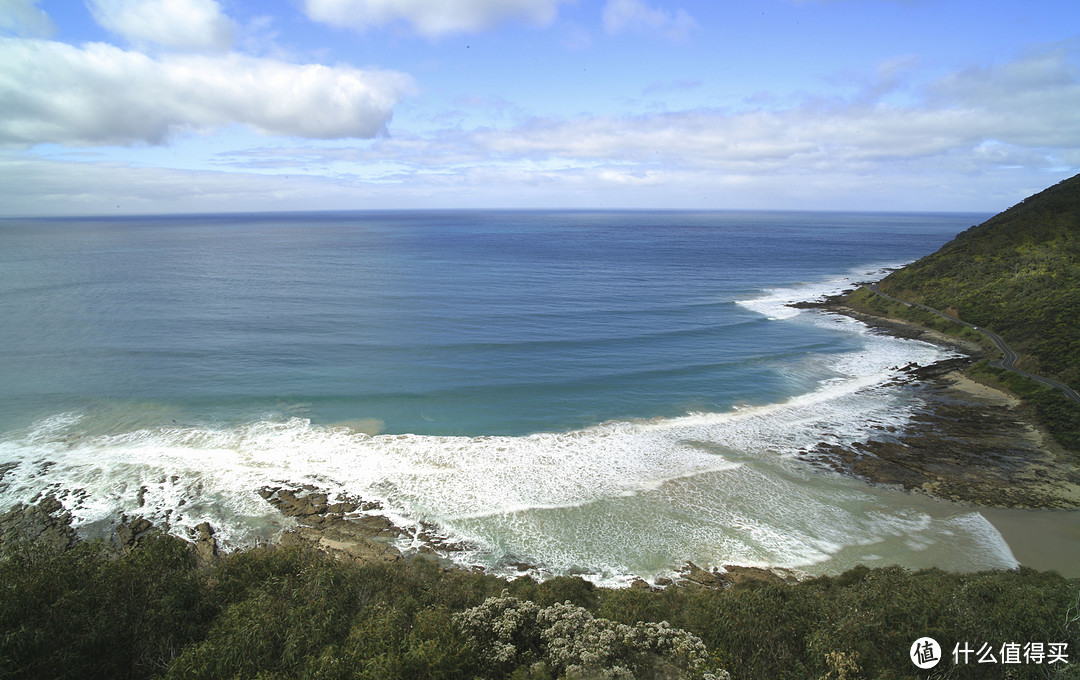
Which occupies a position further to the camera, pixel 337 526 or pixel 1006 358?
pixel 1006 358

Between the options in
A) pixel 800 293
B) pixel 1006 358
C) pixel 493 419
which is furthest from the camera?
pixel 800 293

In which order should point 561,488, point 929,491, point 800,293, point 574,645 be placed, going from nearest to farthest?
point 574,645 → point 929,491 → point 561,488 → point 800,293

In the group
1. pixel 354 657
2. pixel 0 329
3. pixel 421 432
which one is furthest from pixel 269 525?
pixel 0 329

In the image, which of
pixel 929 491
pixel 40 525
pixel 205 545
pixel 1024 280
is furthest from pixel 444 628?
pixel 1024 280

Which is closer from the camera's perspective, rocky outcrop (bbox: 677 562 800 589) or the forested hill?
rocky outcrop (bbox: 677 562 800 589)

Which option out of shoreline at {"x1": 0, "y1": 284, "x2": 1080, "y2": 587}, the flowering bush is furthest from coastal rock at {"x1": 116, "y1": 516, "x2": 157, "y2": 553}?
the flowering bush

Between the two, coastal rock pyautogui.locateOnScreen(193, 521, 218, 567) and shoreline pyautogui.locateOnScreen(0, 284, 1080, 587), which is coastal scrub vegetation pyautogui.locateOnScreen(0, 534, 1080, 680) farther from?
shoreline pyautogui.locateOnScreen(0, 284, 1080, 587)

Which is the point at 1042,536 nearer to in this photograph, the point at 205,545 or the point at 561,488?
the point at 561,488

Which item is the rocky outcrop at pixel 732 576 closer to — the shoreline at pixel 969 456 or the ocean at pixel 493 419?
the ocean at pixel 493 419
